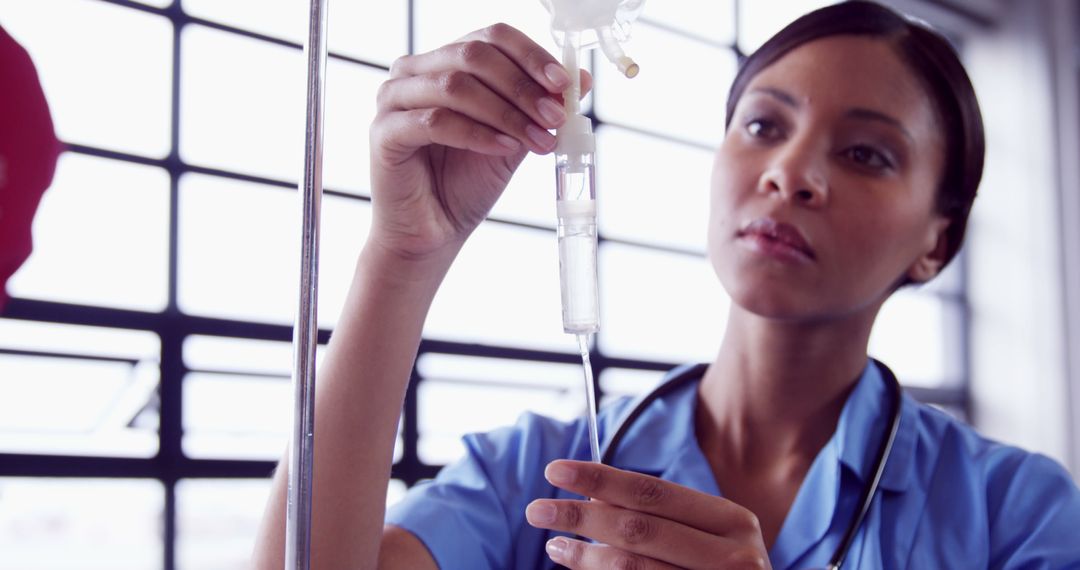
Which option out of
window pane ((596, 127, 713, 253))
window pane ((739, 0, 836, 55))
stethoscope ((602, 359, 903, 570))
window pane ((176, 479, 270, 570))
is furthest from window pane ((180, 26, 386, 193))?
window pane ((739, 0, 836, 55))

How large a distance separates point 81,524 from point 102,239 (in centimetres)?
44

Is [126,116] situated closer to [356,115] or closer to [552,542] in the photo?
[356,115]

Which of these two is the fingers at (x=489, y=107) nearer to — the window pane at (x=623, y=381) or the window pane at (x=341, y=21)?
the window pane at (x=341, y=21)

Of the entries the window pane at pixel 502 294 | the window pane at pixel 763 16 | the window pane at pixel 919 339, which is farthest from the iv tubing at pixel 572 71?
the window pane at pixel 919 339

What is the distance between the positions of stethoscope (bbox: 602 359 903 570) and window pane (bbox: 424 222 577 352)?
99 cm

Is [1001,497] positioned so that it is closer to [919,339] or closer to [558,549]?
[558,549]

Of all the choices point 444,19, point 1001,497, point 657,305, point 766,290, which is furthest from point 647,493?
point 657,305

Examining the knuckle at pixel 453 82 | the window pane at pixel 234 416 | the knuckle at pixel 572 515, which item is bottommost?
the window pane at pixel 234 416

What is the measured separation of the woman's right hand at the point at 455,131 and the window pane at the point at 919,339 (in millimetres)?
2691

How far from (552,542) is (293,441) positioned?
0.54 ft

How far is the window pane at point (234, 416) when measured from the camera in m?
1.66

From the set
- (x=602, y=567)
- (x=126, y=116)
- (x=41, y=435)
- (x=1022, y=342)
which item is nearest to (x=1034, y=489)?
(x=602, y=567)

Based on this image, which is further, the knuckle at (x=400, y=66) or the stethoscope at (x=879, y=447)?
the stethoscope at (x=879, y=447)

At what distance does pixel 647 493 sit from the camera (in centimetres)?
51
